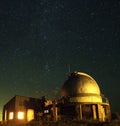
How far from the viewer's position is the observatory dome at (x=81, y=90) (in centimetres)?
3296

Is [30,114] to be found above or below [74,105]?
below

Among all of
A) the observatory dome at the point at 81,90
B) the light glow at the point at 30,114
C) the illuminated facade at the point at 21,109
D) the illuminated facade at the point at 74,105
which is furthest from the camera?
the light glow at the point at 30,114

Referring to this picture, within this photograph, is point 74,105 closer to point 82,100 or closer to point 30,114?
point 82,100

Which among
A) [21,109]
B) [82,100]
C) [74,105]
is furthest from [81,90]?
[21,109]

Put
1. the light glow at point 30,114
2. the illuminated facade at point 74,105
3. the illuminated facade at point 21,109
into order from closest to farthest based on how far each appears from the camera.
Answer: the illuminated facade at point 74,105 < the illuminated facade at point 21,109 < the light glow at point 30,114

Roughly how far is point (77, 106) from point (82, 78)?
601 centimetres

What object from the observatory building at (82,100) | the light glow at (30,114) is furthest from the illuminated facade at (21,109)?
the observatory building at (82,100)

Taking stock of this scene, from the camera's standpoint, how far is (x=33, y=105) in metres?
40.6

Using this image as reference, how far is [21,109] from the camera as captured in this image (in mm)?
37875

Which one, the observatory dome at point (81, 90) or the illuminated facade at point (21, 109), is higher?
the observatory dome at point (81, 90)

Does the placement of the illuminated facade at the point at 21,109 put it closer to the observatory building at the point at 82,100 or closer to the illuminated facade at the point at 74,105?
the illuminated facade at the point at 74,105

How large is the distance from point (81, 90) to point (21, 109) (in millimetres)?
14038

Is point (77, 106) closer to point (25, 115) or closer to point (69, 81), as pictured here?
point (69, 81)

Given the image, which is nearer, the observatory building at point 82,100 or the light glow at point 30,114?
the observatory building at point 82,100
